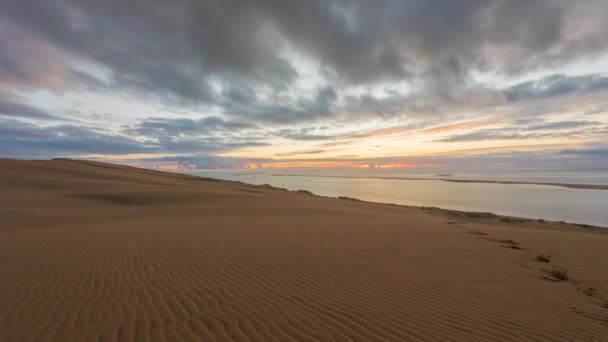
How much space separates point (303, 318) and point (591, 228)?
19447 mm

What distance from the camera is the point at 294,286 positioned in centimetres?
496

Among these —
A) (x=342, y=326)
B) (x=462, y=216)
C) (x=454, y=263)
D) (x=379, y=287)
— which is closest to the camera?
(x=342, y=326)

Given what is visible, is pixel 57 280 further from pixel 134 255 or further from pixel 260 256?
pixel 260 256

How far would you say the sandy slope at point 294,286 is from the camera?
3.56 metres

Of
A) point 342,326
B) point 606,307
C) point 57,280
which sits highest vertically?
point 606,307

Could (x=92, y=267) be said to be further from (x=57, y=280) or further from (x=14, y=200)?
(x=14, y=200)

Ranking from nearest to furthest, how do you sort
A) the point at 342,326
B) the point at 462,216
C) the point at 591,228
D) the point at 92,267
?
the point at 342,326
the point at 92,267
the point at 591,228
the point at 462,216

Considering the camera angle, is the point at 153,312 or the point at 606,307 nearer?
the point at 153,312

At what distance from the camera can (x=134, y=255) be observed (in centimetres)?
692

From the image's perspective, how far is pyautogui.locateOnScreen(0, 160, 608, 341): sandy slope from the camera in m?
3.56

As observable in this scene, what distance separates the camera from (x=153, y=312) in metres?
3.92

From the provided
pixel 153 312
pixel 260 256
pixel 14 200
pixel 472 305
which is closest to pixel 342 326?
pixel 472 305

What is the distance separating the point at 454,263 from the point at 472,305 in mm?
2473

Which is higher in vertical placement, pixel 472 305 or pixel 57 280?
pixel 472 305
